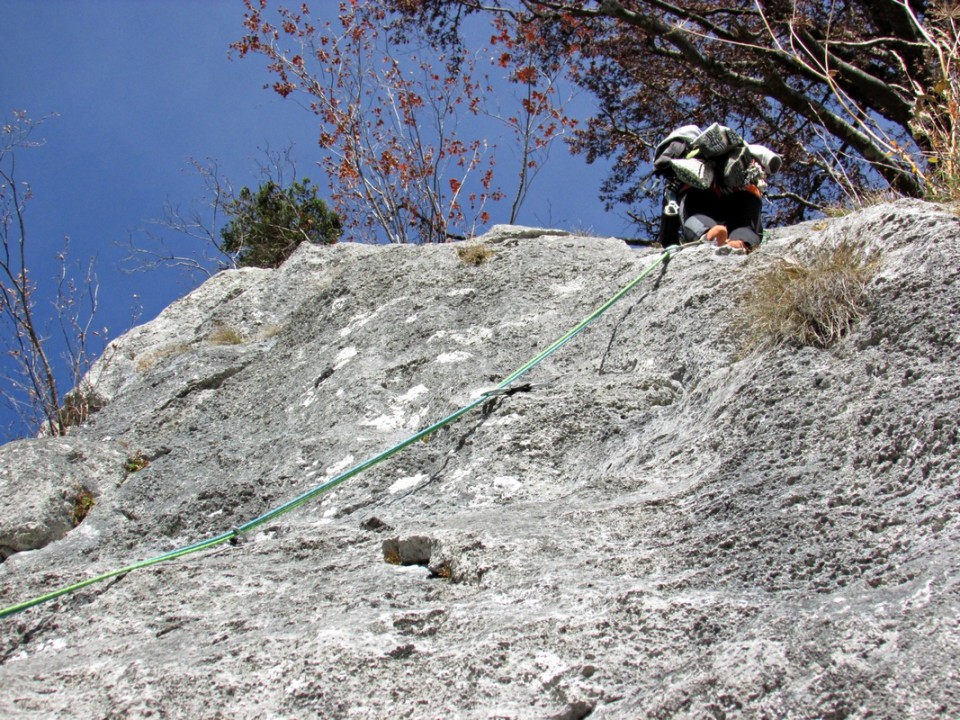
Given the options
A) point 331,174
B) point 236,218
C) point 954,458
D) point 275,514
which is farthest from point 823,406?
point 236,218

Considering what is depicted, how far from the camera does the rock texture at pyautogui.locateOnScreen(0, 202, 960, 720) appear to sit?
231cm

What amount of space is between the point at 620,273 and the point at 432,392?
4.56 feet

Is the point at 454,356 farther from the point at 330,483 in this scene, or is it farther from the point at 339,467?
the point at 330,483

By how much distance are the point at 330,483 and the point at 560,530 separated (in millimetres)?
1258

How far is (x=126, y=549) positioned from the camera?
14.6 feet

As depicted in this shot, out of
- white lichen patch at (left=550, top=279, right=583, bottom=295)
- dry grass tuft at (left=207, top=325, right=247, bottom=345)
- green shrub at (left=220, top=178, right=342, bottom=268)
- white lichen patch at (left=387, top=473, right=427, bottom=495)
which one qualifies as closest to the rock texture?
white lichen patch at (left=387, top=473, right=427, bottom=495)

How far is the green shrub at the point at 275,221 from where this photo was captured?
43.7 feet

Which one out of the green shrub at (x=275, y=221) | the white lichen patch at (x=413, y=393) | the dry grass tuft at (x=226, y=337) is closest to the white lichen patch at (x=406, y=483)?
the white lichen patch at (x=413, y=393)

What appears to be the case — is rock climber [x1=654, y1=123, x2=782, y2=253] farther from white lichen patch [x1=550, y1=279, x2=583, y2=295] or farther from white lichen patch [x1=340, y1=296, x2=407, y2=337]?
white lichen patch [x1=340, y1=296, x2=407, y2=337]

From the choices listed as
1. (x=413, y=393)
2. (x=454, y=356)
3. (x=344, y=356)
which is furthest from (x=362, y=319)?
(x=413, y=393)

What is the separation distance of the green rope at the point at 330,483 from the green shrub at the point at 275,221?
8671 millimetres

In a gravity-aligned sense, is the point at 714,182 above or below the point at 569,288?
above

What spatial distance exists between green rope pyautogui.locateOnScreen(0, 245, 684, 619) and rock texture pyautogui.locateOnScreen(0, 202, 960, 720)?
0.07m

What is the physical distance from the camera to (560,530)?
3.10 meters
